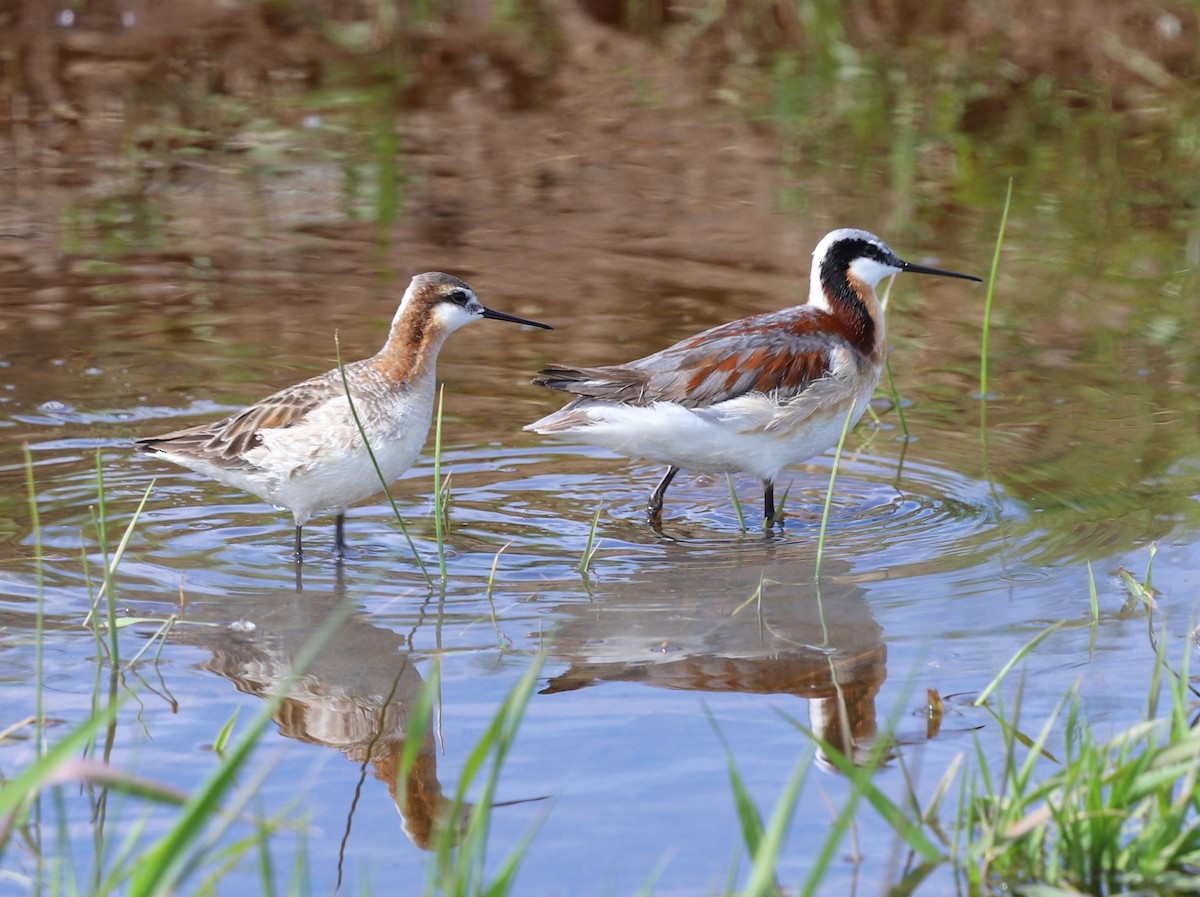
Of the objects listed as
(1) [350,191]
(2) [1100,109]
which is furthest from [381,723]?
(2) [1100,109]

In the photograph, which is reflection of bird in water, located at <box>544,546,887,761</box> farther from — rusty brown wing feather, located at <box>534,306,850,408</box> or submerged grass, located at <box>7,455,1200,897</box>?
rusty brown wing feather, located at <box>534,306,850,408</box>

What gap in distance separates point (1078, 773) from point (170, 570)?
3.99m

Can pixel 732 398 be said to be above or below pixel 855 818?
above

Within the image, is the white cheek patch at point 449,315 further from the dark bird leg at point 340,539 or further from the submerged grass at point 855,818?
the submerged grass at point 855,818

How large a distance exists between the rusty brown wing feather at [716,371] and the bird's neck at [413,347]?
555 mm

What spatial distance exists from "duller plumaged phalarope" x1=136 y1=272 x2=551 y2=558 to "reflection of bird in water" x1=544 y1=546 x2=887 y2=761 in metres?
1.08

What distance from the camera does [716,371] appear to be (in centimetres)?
790

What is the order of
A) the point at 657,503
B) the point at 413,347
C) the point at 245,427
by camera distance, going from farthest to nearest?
the point at 657,503 → the point at 413,347 → the point at 245,427

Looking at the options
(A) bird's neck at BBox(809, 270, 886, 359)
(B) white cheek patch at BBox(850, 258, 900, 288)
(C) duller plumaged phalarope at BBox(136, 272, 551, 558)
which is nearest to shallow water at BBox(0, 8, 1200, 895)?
(C) duller plumaged phalarope at BBox(136, 272, 551, 558)

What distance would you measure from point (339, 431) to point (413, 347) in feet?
2.35

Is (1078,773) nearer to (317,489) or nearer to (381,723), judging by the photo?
(381,723)

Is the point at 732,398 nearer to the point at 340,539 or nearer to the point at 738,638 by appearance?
the point at 738,638

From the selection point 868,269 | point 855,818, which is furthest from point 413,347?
point 855,818

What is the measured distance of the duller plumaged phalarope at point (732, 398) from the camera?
7695 mm
